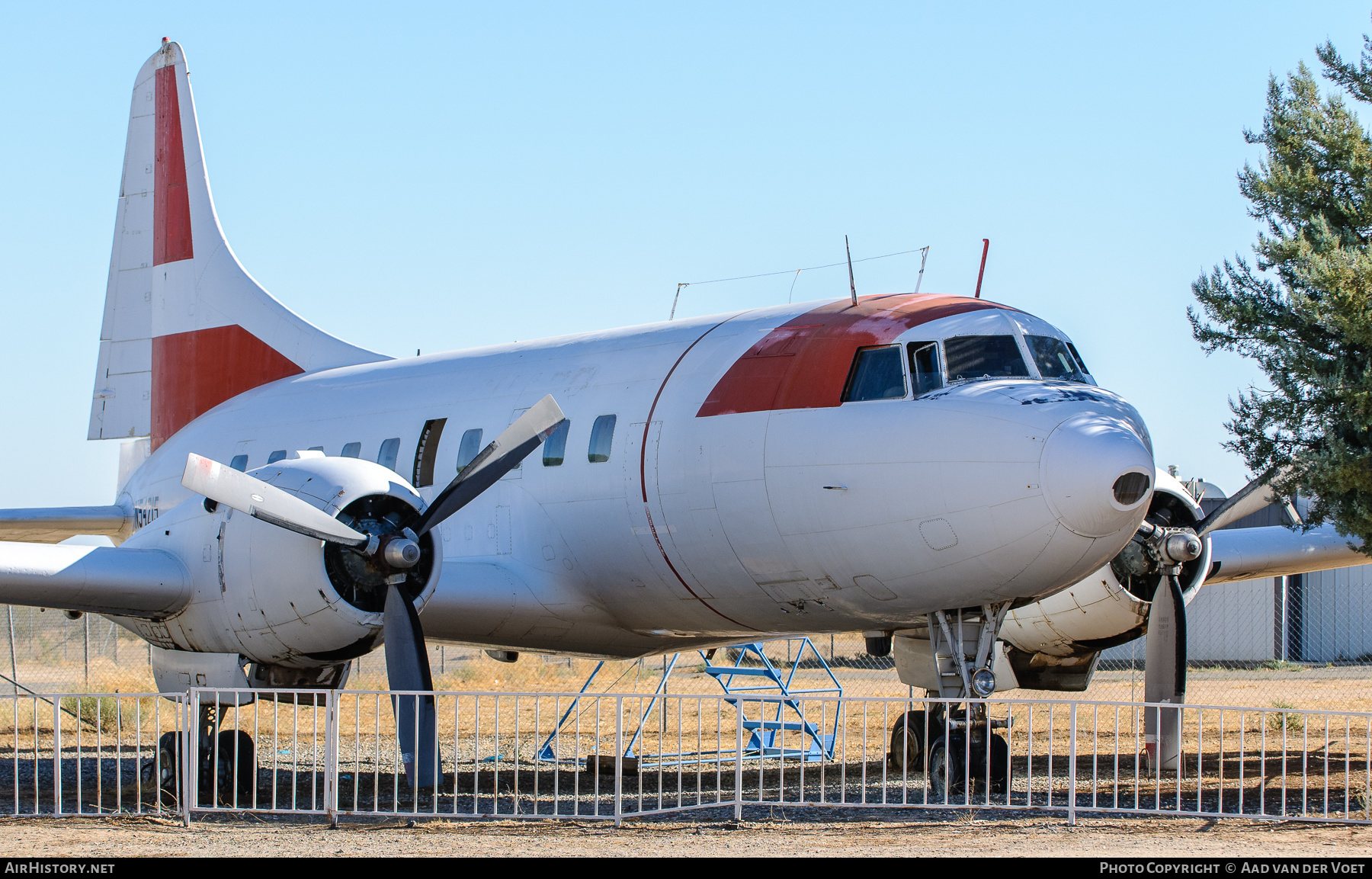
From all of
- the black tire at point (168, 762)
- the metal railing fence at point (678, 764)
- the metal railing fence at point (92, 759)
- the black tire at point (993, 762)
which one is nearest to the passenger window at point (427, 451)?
the metal railing fence at point (678, 764)

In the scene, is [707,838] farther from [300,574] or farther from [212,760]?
[212,760]

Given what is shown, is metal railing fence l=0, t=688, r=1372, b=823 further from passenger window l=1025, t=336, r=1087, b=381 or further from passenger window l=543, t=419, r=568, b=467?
passenger window l=1025, t=336, r=1087, b=381

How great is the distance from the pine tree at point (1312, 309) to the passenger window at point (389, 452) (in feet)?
22.7

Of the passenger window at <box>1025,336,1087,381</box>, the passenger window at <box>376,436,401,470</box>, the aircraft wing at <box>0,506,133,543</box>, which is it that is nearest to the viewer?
the passenger window at <box>1025,336,1087,381</box>

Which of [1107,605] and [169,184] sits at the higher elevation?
[169,184]

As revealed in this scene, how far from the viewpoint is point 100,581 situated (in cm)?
1108

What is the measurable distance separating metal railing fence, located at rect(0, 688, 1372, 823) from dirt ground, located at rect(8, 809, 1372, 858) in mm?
186

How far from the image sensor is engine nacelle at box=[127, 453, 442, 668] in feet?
34.8

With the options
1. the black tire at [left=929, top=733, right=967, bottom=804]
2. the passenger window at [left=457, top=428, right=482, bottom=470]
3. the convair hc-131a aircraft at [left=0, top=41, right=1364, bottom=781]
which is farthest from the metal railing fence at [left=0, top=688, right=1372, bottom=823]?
the passenger window at [left=457, top=428, right=482, bottom=470]

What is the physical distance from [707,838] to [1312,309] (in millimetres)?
5867

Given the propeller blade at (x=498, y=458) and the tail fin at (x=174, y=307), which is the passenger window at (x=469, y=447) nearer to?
the propeller blade at (x=498, y=458)

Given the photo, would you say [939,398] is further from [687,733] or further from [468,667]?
[468,667]

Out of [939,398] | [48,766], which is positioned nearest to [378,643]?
[939,398]

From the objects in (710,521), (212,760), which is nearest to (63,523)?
(212,760)
